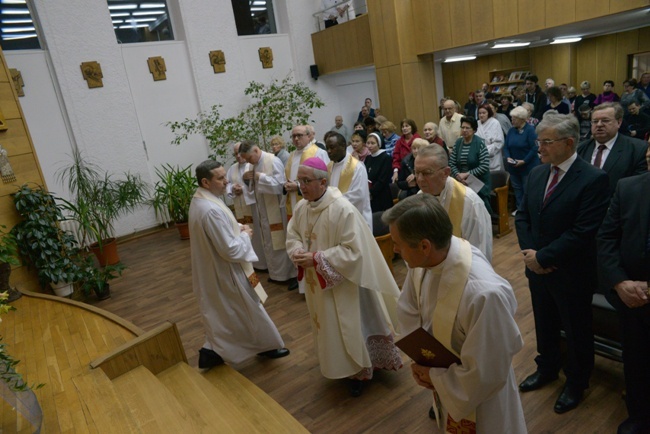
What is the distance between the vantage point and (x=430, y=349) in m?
1.63

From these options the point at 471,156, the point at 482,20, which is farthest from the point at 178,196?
the point at 482,20

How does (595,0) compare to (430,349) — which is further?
(595,0)

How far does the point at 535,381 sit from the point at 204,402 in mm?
2194

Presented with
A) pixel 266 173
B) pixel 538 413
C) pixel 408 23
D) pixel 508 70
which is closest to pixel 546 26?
pixel 408 23

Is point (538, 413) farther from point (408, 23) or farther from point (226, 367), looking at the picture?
point (408, 23)

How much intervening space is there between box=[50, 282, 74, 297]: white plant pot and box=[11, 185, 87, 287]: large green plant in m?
0.08

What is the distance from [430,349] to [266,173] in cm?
366

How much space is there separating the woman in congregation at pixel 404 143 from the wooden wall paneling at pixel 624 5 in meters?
2.91

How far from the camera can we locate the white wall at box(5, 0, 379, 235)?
744 centimetres

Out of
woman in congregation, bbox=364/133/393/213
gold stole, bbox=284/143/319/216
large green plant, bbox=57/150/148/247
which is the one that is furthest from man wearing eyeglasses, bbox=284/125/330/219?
large green plant, bbox=57/150/148/247

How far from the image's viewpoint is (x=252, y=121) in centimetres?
930

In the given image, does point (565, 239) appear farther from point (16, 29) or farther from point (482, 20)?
point (16, 29)

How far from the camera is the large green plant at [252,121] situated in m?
8.64

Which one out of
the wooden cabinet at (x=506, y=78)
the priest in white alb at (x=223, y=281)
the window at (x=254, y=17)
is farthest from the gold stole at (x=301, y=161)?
the wooden cabinet at (x=506, y=78)
